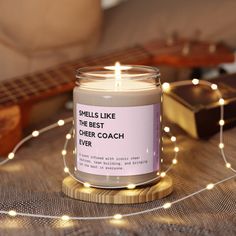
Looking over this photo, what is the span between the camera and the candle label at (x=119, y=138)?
607mm

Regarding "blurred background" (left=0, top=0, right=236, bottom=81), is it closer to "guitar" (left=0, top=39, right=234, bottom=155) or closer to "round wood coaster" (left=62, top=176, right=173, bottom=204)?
"guitar" (left=0, top=39, right=234, bottom=155)

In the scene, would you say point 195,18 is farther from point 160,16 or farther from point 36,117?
point 36,117

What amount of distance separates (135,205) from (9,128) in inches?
13.6

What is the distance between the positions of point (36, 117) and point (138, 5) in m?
Result: 0.35

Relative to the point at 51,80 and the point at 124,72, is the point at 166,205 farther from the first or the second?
the point at 51,80

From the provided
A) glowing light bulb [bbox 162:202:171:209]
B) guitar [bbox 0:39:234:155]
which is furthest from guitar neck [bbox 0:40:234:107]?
glowing light bulb [bbox 162:202:171:209]

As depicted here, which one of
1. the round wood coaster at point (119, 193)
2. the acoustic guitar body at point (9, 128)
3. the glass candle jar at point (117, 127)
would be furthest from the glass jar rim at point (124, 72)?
the acoustic guitar body at point (9, 128)

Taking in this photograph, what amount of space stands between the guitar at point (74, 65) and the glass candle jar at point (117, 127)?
296 millimetres

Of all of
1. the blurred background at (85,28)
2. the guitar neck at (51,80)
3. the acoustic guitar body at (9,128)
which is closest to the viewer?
the acoustic guitar body at (9,128)

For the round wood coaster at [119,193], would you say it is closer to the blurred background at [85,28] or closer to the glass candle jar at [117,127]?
the glass candle jar at [117,127]

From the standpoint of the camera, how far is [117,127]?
0.61m

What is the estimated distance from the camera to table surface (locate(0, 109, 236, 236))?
1.74ft

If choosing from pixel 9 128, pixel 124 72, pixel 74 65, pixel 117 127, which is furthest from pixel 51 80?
pixel 117 127

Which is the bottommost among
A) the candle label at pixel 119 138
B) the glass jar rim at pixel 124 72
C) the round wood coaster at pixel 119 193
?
the round wood coaster at pixel 119 193
